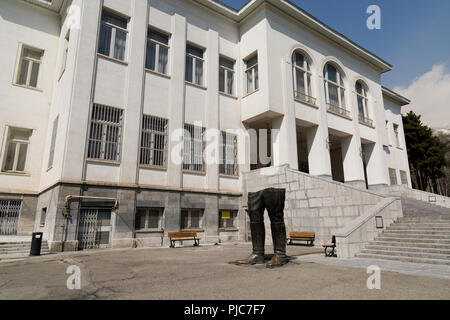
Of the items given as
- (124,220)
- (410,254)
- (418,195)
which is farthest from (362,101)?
(124,220)

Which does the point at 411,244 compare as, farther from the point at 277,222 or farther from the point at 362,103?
the point at 362,103

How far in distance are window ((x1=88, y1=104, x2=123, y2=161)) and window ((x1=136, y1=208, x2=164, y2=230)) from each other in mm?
2981

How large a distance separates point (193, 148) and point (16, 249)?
31.0ft

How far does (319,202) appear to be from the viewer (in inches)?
552

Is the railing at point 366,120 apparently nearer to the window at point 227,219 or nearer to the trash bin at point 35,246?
the window at point 227,219

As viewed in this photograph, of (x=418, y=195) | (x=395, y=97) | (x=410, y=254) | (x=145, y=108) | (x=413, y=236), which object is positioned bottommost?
(x=410, y=254)

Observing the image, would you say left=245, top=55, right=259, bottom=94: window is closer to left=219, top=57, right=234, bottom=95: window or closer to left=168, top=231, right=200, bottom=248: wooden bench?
left=219, top=57, right=234, bottom=95: window

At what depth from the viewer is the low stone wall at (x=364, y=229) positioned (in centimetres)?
920

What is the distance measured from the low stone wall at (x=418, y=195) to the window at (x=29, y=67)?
1035 inches

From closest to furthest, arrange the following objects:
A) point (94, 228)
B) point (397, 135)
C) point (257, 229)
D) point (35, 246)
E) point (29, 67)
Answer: point (257, 229), point (35, 246), point (94, 228), point (29, 67), point (397, 135)

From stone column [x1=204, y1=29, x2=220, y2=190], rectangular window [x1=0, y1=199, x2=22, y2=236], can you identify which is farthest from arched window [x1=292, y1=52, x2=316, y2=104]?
rectangular window [x1=0, y1=199, x2=22, y2=236]

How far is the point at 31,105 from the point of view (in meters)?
16.4
